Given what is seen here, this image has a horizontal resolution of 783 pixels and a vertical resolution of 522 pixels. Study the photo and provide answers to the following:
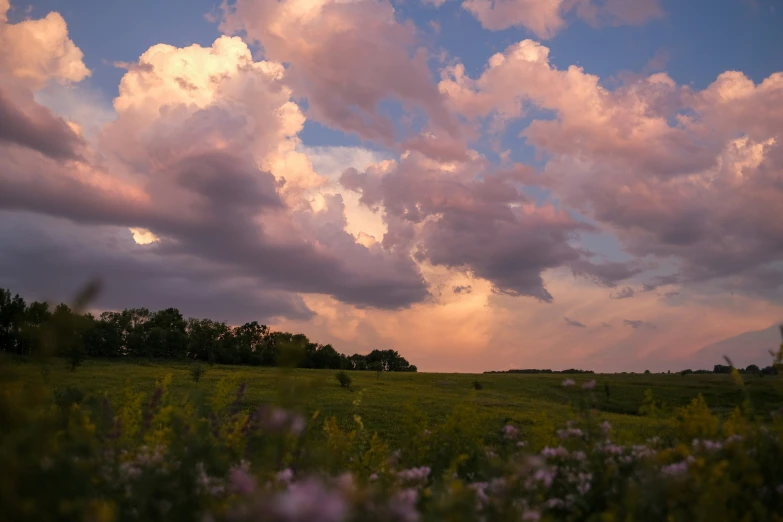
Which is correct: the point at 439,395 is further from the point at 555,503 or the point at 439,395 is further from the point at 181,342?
the point at 181,342

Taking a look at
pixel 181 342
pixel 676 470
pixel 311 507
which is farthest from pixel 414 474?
pixel 181 342

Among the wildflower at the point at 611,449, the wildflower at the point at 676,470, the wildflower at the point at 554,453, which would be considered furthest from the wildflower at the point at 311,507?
the wildflower at the point at 611,449

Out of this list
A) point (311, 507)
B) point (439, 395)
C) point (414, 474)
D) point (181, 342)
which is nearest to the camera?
point (311, 507)

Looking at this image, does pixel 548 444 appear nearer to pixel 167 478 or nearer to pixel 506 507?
pixel 506 507

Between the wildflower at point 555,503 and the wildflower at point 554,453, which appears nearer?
the wildflower at point 555,503

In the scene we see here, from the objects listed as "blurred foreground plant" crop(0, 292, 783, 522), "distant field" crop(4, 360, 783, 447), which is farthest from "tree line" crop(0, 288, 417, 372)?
"blurred foreground plant" crop(0, 292, 783, 522)

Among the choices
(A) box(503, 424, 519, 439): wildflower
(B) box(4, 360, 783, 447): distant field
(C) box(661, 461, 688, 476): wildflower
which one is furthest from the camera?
(B) box(4, 360, 783, 447): distant field

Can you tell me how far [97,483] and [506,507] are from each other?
10.6 ft

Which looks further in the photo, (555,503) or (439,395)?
(439,395)

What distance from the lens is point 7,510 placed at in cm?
312

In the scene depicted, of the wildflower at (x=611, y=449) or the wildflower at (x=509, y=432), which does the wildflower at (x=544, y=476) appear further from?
the wildflower at (x=509, y=432)

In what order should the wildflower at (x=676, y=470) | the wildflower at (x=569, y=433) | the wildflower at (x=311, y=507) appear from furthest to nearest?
the wildflower at (x=569, y=433), the wildflower at (x=676, y=470), the wildflower at (x=311, y=507)

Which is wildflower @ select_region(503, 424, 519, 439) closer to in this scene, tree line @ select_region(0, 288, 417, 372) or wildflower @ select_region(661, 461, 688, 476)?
wildflower @ select_region(661, 461, 688, 476)

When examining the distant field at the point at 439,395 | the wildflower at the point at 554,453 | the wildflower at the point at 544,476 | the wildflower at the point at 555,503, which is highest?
the wildflower at the point at 554,453
